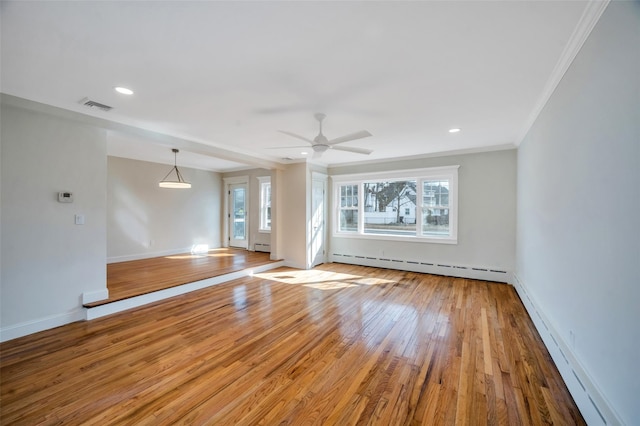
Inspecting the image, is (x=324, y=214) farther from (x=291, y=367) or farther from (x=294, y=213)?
(x=291, y=367)

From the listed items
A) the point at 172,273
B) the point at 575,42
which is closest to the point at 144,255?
the point at 172,273

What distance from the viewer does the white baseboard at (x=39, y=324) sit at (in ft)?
9.08

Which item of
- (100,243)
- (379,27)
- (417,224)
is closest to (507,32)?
(379,27)

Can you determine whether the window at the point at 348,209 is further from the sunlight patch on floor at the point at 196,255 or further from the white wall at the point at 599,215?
the white wall at the point at 599,215

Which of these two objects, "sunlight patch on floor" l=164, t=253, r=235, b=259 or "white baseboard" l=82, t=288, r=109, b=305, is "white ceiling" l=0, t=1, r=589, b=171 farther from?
"sunlight patch on floor" l=164, t=253, r=235, b=259

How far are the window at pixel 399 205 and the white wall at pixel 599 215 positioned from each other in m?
2.82

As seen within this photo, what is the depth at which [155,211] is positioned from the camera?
6.82 m

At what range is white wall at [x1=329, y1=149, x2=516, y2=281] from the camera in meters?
4.88

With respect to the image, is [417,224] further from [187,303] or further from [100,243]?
[100,243]

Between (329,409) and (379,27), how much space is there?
2.65 m

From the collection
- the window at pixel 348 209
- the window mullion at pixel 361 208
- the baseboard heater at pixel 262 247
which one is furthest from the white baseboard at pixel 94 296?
the window mullion at pixel 361 208

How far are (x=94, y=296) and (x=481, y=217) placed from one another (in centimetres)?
643

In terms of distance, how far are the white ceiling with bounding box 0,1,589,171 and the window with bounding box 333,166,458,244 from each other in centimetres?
209

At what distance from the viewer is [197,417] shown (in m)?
1.75
